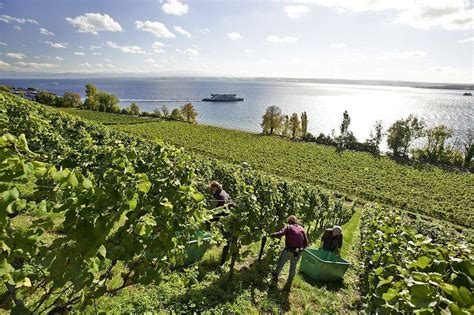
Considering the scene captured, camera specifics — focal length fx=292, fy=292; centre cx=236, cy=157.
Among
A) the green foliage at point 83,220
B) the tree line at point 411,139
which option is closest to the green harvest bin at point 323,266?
the green foliage at point 83,220

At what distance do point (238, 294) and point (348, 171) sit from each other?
151 ft

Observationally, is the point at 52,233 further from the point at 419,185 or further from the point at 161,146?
the point at 419,185

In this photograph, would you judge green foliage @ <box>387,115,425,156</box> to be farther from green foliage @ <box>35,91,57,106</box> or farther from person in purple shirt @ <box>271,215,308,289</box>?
green foliage @ <box>35,91,57,106</box>

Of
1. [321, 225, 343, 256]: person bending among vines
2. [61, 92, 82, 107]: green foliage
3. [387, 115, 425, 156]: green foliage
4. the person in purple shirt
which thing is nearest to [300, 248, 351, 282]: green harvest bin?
[321, 225, 343, 256]: person bending among vines

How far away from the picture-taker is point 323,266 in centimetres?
932

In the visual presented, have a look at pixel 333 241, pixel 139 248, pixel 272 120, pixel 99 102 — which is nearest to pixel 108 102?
pixel 99 102

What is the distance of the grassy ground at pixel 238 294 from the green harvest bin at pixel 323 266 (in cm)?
22

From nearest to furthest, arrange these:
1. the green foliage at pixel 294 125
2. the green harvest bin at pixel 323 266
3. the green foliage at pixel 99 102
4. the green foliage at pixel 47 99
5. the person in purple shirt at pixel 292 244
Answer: the person in purple shirt at pixel 292 244
the green harvest bin at pixel 323 266
the green foliage at pixel 294 125
the green foliage at pixel 99 102
the green foliage at pixel 47 99

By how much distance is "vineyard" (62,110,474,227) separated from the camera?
127 feet

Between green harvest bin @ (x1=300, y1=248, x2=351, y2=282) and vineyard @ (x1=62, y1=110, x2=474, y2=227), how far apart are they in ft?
101

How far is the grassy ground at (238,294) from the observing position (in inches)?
252

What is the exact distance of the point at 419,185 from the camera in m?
46.9

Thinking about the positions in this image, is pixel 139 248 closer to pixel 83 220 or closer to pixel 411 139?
pixel 83 220

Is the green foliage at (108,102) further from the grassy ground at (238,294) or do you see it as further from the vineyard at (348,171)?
the grassy ground at (238,294)
